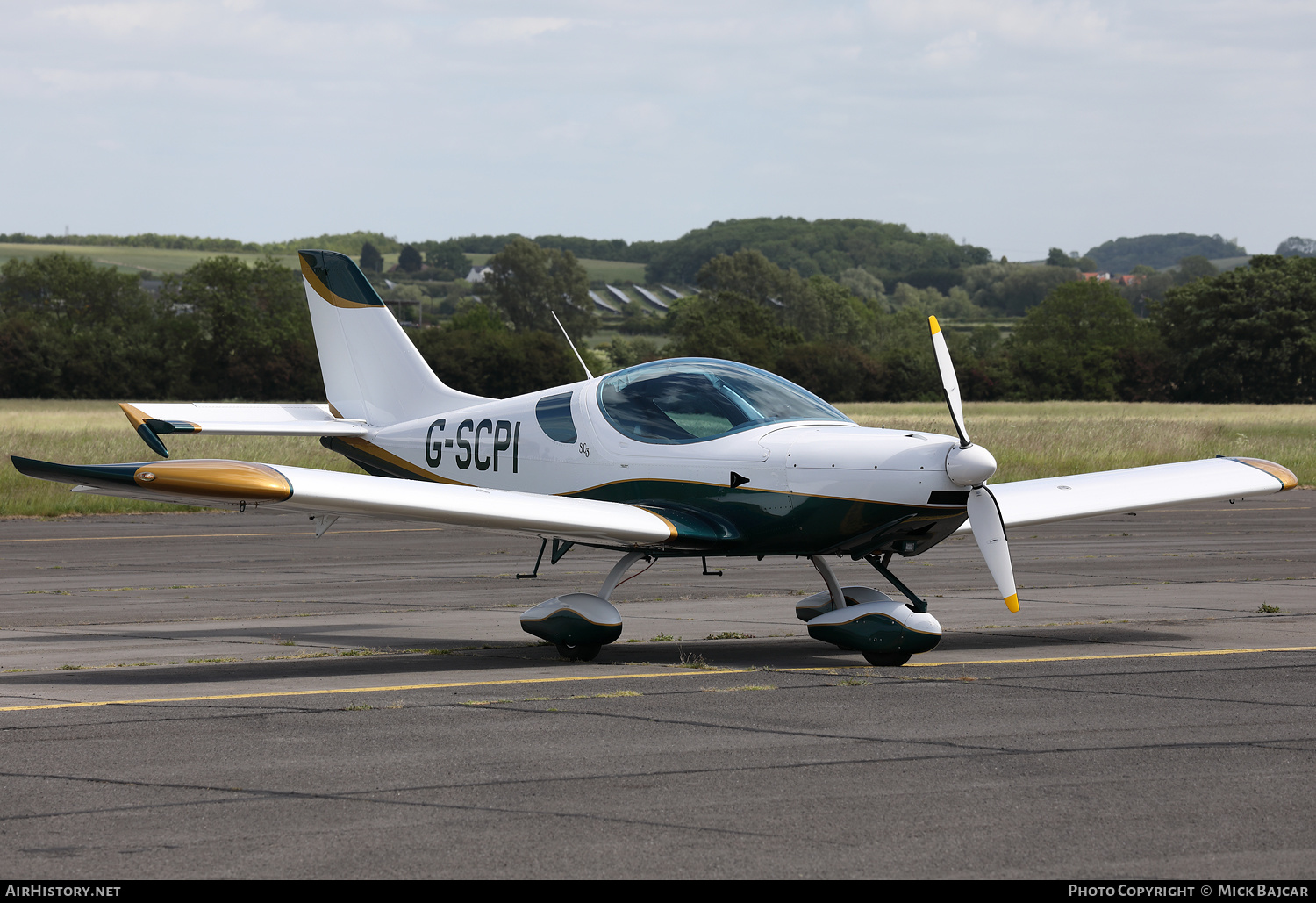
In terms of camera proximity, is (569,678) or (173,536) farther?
(173,536)

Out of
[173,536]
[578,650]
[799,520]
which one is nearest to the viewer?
[799,520]

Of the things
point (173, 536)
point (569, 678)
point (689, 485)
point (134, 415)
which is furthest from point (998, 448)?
point (569, 678)

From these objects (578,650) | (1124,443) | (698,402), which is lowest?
(1124,443)

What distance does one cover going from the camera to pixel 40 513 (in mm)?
24812

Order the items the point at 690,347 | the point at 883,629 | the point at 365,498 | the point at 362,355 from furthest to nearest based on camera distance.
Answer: the point at 690,347 → the point at 362,355 → the point at 883,629 → the point at 365,498

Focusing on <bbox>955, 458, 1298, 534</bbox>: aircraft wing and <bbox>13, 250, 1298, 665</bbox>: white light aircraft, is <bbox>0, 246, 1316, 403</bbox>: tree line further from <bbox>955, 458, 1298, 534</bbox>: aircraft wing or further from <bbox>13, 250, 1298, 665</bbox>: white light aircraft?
<bbox>13, 250, 1298, 665</bbox>: white light aircraft

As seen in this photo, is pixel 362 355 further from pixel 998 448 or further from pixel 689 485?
pixel 998 448

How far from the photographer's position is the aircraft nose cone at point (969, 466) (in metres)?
9.13

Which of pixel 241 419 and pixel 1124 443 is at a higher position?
pixel 241 419

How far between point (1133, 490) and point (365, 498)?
22.0 feet

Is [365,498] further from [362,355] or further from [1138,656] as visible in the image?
[1138,656]

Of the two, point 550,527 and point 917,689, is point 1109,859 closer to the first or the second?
point 917,689

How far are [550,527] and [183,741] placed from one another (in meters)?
3.07

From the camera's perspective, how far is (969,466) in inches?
360
